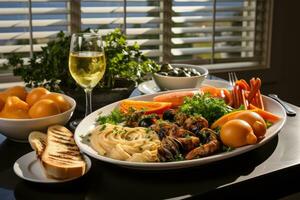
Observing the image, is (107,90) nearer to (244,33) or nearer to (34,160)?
(34,160)

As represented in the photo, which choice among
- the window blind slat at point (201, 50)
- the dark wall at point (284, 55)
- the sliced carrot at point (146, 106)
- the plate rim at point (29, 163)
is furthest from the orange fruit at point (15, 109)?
the dark wall at point (284, 55)

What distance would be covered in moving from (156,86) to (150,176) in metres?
0.73

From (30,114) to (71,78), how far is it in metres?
0.25

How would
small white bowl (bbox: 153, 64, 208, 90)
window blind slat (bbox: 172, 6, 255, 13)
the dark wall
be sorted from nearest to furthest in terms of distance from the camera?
1. small white bowl (bbox: 153, 64, 208, 90)
2. window blind slat (bbox: 172, 6, 255, 13)
3. the dark wall

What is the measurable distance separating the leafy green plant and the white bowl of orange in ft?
0.50

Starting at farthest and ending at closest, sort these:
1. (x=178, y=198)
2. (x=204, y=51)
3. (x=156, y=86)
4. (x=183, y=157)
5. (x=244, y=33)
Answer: (x=244, y=33), (x=204, y=51), (x=156, y=86), (x=183, y=157), (x=178, y=198)

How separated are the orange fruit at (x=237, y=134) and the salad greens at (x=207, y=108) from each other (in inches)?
6.1

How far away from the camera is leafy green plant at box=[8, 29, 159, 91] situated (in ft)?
4.30

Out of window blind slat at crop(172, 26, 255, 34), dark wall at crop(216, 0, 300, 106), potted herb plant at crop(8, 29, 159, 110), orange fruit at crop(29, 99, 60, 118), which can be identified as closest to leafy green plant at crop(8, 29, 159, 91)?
potted herb plant at crop(8, 29, 159, 110)

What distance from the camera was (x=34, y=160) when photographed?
3.15ft

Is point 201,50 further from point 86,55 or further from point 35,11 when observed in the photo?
point 86,55

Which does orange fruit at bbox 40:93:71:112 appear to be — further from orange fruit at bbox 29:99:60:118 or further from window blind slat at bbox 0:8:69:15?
window blind slat at bbox 0:8:69:15

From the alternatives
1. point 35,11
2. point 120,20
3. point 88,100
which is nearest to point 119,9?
point 120,20

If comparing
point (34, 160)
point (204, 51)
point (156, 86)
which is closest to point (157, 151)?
point (34, 160)
